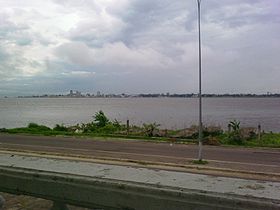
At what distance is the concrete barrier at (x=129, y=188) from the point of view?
2.39 meters

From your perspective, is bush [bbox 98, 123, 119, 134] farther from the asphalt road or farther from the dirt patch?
the dirt patch

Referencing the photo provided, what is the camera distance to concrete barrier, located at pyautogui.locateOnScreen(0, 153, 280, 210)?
94.0 inches

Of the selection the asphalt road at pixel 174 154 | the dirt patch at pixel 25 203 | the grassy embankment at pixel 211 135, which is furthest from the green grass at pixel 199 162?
the dirt patch at pixel 25 203

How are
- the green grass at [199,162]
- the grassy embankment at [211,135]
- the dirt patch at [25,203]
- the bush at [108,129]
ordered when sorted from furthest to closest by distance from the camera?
the bush at [108,129], the grassy embankment at [211,135], the green grass at [199,162], the dirt patch at [25,203]

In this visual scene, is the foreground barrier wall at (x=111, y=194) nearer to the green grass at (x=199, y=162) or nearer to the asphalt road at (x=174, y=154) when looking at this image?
the asphalt road at (x=174, y=154)

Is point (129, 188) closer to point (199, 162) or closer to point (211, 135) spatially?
point (199, 162)

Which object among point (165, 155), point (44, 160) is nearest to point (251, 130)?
point (165, 155)

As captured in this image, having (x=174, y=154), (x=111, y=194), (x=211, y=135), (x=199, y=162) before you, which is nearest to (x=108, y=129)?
(x=211, y=135)

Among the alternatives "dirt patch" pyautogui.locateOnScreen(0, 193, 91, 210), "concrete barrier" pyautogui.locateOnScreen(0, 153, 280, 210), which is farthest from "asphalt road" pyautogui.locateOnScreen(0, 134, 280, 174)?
"concrete barrier" pyautogui.locateOnScreen(0, 153, 280, 210)

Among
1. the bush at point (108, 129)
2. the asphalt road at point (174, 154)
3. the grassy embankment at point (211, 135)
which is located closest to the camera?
the asphalt road at point (174, 154)

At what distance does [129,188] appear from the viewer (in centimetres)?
270

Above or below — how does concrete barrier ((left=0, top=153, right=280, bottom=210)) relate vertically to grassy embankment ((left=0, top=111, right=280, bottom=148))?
above

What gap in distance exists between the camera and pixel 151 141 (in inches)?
1062

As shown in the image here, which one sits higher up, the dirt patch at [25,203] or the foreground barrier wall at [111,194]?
the foreground barrier wall at [111,194]
